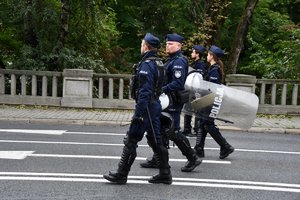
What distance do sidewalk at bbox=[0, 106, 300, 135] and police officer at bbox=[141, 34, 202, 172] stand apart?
5265mm

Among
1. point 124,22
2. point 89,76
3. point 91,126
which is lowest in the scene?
point 91,126

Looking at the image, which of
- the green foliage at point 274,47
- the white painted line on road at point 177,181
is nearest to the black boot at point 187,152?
the white painted line on road at point 177,181

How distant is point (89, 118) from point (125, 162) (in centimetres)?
690

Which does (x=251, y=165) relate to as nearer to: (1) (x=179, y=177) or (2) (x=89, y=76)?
(1) (x=179, y=177)

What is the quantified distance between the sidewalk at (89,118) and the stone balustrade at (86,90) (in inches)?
11.7

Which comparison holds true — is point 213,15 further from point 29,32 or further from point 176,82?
point 176,82

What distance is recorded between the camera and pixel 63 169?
729 cm

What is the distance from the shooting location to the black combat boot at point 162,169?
661cm

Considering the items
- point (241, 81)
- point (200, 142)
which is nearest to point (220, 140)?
point (200, 142)

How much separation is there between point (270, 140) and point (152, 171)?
4550mm

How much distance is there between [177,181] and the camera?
6828 mm

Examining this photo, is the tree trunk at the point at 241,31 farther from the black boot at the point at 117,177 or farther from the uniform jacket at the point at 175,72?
the black boot at the point at 117,177

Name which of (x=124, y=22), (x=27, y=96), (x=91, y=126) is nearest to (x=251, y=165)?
(x=91, y=126)

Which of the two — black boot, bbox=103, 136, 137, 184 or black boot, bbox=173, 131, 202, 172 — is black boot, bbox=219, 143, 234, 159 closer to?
black boot, bbox=173, 131, 202, 172
